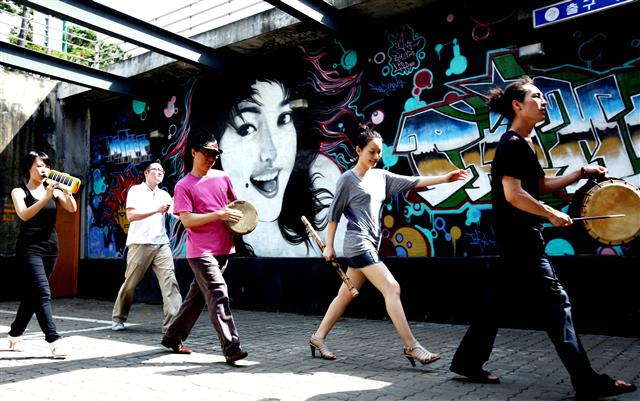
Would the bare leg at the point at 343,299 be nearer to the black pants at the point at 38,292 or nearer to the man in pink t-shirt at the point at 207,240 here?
the man in pink t-shirt at the point at 207,240

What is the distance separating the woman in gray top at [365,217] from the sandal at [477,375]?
59cm

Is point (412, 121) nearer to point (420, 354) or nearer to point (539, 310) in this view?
point (420, 354)

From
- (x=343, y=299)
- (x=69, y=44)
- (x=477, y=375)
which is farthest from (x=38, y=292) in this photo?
(x=69, y=44)

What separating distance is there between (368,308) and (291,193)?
A: 95.6 inches

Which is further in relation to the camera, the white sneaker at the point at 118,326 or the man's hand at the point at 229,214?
the white sneaker at the point at 118,326

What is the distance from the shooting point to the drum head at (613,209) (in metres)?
3.90

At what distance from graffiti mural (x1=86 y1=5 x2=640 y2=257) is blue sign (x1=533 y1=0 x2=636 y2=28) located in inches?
7.6

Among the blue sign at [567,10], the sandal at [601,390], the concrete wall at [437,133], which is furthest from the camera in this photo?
the concrete wall at [437,133]

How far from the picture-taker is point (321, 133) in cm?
923

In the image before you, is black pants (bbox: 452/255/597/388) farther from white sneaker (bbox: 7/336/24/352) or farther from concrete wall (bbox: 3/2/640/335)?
white sneaker (bbox: 7/336/24/352)

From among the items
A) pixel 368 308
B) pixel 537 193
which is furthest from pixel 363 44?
pixel 537 193

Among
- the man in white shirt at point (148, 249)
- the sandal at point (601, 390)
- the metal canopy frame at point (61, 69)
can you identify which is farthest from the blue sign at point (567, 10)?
the metal canopy frame at point (61, 69)

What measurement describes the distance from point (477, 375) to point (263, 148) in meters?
6.60

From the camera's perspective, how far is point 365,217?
494cm
